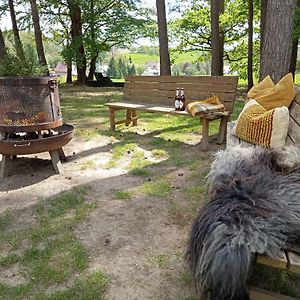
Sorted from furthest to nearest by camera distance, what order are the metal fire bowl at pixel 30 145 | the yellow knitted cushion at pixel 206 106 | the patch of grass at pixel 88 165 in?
the yellow knitted cushion at pixel 206 106 → the patch of grass at pixel 88 165 → the metal fire bowl at pixel 30 145

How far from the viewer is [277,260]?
1353 millimetres

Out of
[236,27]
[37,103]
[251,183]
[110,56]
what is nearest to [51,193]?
[37,103]

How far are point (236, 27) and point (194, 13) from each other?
6.19 feet

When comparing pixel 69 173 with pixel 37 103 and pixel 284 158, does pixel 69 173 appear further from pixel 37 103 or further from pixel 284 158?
pixel 284 158

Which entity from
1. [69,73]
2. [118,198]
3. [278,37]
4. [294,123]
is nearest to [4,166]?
[118,198]

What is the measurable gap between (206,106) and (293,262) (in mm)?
3022

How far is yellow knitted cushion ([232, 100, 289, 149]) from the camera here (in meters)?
2.51

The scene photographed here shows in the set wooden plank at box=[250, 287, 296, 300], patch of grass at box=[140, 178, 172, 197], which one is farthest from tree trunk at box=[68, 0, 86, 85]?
wooden plank at box=[250, 287, 296, 300]

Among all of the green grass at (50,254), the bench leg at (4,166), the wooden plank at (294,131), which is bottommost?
the green grass at (50,254)

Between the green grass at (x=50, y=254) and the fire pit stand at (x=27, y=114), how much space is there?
66cm

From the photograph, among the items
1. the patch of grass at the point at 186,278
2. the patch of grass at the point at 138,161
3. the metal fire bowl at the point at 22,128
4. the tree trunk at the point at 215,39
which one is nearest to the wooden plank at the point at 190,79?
the patch of grass at the point at 138,161

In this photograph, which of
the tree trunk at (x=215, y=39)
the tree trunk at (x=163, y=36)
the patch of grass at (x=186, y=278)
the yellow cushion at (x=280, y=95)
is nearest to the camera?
the patch of grass at (x=186, y=278)

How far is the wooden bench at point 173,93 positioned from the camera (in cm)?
437

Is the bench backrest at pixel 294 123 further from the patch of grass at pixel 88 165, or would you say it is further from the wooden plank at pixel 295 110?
the patch of grass at pixel 88 165
